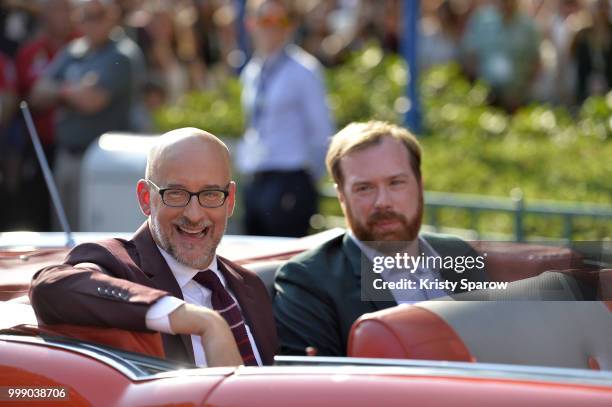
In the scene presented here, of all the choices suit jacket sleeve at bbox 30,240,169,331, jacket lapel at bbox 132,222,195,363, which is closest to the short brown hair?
jacket lapel at bbox 132,222,195,363

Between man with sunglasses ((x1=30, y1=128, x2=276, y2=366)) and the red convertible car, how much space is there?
12cm

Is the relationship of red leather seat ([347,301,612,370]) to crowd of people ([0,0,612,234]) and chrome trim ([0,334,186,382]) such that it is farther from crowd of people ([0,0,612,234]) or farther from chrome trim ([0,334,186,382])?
crowd of people ([0,0,612,234])

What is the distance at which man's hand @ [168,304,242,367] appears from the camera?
3105 mm

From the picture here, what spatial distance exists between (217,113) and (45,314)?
7656mm

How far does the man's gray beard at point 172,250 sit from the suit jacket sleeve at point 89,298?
277 millimetres

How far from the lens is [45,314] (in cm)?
322

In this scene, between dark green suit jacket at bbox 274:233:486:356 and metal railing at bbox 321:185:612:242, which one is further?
metal railing at bbox 321:185:612:242

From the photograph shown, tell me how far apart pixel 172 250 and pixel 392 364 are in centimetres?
98

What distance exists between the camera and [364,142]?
433 centimetres

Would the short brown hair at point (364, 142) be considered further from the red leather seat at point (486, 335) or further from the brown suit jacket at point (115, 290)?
the red leather seat at point (486, 335)

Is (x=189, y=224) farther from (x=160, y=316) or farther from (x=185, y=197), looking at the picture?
(x=160, y=316)

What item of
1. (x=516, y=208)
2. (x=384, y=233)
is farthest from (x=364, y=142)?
(x=516, y=208)

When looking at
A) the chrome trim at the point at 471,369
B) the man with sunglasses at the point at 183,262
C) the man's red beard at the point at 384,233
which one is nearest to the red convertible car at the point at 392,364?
the chrome trim at the point at 471,369

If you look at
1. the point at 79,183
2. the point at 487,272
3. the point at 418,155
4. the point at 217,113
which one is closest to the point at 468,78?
the point at 217,113
